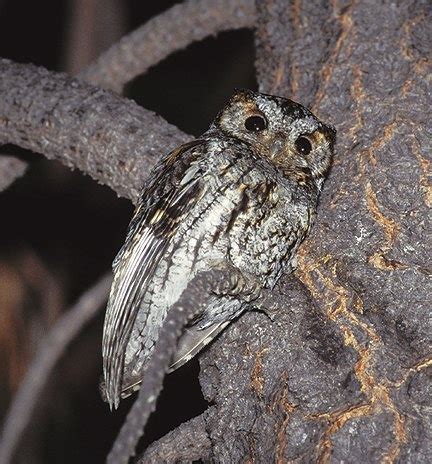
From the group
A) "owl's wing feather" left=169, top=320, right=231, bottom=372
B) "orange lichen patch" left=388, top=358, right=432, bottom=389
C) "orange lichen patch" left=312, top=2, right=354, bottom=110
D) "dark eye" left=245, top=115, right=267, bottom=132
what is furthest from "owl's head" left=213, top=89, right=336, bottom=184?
"orange lichen patch" left=388, top=358, right=432, bottom=389

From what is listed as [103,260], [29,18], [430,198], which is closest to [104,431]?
[103,260]

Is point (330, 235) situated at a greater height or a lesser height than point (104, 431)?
greater

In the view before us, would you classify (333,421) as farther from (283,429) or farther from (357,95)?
(357,95)

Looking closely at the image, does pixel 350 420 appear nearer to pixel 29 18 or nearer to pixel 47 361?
pixel 47 361

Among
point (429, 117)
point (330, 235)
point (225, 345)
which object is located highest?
point (429, 117)

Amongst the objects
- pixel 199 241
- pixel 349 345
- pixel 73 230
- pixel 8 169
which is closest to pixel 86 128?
pixel 8 169

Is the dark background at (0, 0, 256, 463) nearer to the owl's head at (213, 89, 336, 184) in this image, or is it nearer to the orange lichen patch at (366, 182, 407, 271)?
the owl's head at (213, 89, 336, 184)
